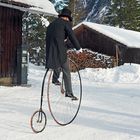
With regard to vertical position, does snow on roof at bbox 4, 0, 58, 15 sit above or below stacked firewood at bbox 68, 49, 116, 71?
above

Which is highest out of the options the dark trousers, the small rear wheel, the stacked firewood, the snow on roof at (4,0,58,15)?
the snow on roof at (4,0,58,15)

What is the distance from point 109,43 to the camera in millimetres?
44156

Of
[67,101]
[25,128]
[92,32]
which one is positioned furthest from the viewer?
[92,32]

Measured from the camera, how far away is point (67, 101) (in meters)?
11.8

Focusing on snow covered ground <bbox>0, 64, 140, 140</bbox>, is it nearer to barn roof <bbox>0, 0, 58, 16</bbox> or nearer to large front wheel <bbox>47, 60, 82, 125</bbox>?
large front wheel <bbox>47, 60, 82, 125</bbox>

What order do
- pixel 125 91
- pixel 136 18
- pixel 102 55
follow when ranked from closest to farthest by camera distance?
pixel 125 91, pixel 102 55, pixel 136 18

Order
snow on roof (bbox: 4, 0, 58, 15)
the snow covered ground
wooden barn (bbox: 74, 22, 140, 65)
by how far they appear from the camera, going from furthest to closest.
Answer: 1. wooden barn (bbox: 74, 22, 140, 65)
2. snow on roof (bbox: 4, 0, 58, 15)
3. the snow covered ground

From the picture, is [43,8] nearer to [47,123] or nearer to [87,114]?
[87,114]

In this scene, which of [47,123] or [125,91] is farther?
[125,91]

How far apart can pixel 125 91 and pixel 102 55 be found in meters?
24.4

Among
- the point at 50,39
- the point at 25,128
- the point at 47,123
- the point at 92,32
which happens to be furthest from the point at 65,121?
the point at 92,32

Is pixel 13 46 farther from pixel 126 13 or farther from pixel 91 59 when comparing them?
pixel 126 13

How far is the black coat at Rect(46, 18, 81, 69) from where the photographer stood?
33.2 ft

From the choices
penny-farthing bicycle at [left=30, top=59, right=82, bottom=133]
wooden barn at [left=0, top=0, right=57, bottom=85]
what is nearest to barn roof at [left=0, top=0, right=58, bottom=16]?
wooden barn at [left=0, top=0, right=57, bottom=85]
